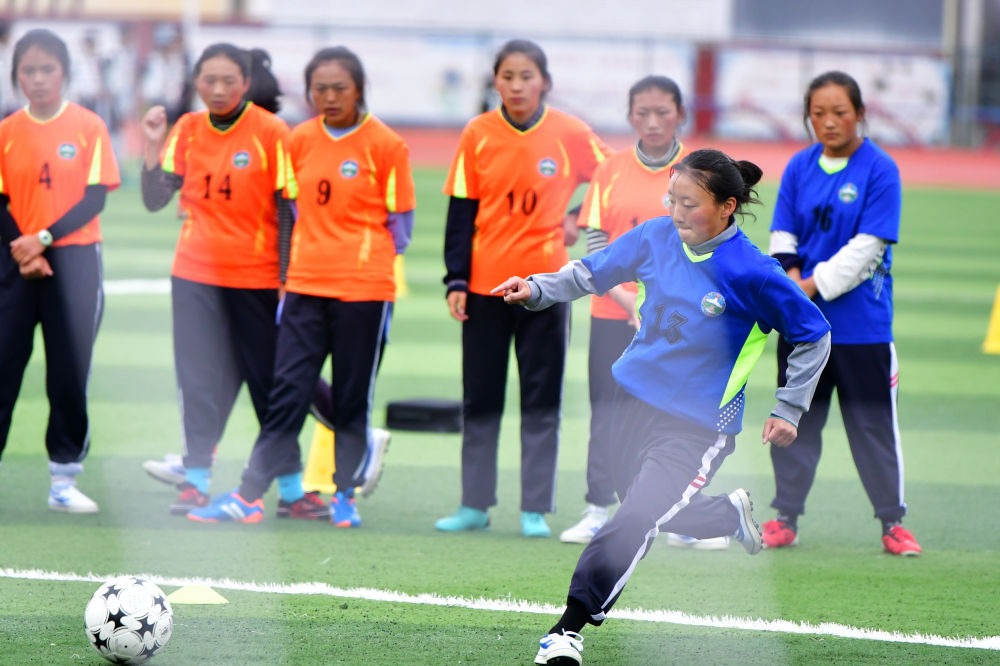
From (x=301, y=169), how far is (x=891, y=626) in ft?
10.1

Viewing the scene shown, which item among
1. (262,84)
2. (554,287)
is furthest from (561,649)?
(262,84)

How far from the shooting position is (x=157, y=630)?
4.67 m

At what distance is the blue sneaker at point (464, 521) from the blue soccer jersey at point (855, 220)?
170 cm

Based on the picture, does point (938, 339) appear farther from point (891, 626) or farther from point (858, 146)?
point (891, 626)

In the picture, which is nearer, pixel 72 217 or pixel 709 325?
pixel 709 325

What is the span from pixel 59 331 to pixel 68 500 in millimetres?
742

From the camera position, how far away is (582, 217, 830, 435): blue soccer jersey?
4.77m

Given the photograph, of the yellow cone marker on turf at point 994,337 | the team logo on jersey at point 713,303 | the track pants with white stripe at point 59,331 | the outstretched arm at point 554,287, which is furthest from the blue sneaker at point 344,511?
the yellow cone marker on turf at point 994,337

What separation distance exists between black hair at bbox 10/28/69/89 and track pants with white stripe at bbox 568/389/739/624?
3.18 m

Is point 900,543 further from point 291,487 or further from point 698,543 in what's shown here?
point 291,487

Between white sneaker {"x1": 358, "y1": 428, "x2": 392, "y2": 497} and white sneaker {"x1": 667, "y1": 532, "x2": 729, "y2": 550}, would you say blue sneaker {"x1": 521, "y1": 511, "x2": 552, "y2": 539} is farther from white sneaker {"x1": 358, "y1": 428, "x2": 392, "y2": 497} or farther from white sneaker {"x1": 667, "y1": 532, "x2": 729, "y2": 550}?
white sneaker {"x1": 358, "y1": 428, "x2": 392, "y2": 497}

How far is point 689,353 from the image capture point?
15.9ft

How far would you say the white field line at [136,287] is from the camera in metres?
14.1

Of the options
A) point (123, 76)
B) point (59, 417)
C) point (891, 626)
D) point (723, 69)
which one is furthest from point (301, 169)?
point (723, 69)
